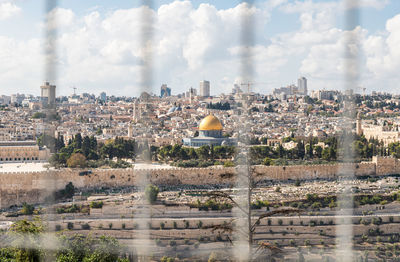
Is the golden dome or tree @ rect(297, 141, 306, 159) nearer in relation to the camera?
tree @ rect(297, 141, 306, 159)

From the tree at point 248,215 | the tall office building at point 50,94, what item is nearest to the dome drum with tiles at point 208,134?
the tall office building at point 50,94

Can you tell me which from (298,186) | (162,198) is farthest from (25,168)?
(298,186)

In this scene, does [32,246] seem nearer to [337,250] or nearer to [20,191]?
[337,250]

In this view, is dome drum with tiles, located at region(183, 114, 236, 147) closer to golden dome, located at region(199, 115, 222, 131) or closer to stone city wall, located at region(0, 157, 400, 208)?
golden dome, located at region(199, 115, 222, 131)

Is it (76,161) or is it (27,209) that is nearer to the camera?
(27,209)

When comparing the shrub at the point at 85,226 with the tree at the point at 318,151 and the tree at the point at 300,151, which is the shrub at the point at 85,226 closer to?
the tree at the point at 300,151

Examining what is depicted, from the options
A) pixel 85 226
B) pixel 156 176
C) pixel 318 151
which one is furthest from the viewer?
pixel 318 151

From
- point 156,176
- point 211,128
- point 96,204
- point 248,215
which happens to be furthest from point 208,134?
point 248,215

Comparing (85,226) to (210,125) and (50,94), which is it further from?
(210,125)

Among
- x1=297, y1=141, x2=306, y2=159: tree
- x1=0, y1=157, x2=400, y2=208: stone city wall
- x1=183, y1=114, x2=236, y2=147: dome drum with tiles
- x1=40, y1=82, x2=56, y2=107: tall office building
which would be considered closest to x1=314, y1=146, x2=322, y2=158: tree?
x1=297, y1=141, x2=306, y2=159: tree
